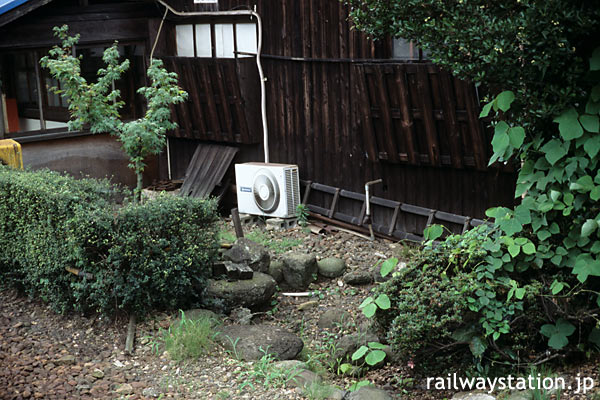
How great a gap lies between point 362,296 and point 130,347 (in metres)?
3.38

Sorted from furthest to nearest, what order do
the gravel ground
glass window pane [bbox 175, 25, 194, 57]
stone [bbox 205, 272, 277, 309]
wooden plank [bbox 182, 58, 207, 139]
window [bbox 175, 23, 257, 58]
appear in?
glass window pane [bbox 175, 25, 194, 57]
wooden plank [bbox 182, 58, 207, 139]
window [bbox 175, 23, 257, 58]
stone [bbox 205, 272, 277, 309]
the gravel ground

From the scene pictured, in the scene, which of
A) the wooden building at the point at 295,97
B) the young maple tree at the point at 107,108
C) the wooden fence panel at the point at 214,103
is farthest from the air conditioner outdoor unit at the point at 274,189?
the young maple tree at the point at 107,108

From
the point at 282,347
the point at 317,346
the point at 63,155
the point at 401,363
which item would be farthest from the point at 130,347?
the point at 63,155

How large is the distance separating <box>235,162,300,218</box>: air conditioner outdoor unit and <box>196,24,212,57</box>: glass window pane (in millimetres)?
2715

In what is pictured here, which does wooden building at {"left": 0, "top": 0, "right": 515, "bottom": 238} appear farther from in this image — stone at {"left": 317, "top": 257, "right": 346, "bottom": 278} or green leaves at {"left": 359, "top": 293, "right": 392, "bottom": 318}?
green leaves at {"left": 359, "top": 293, "right": 392, "bottom": 318}

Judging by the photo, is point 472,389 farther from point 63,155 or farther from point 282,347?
point 63,155

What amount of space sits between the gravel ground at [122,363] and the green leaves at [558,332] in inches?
10.2

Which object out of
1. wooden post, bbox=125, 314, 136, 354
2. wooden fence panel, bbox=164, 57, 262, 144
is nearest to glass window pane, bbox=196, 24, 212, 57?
wooden fence panel, bbox=164, 57, 262, 144

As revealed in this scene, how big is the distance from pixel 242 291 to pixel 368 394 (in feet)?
8.90

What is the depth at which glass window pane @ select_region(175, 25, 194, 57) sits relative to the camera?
1344cm

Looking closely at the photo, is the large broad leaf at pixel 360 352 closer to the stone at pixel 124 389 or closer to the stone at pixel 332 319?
the stone at pixel 124 389

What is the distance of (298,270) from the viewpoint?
9266mm

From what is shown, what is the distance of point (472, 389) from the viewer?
5676 mm

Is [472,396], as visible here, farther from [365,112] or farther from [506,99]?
[365,112]
